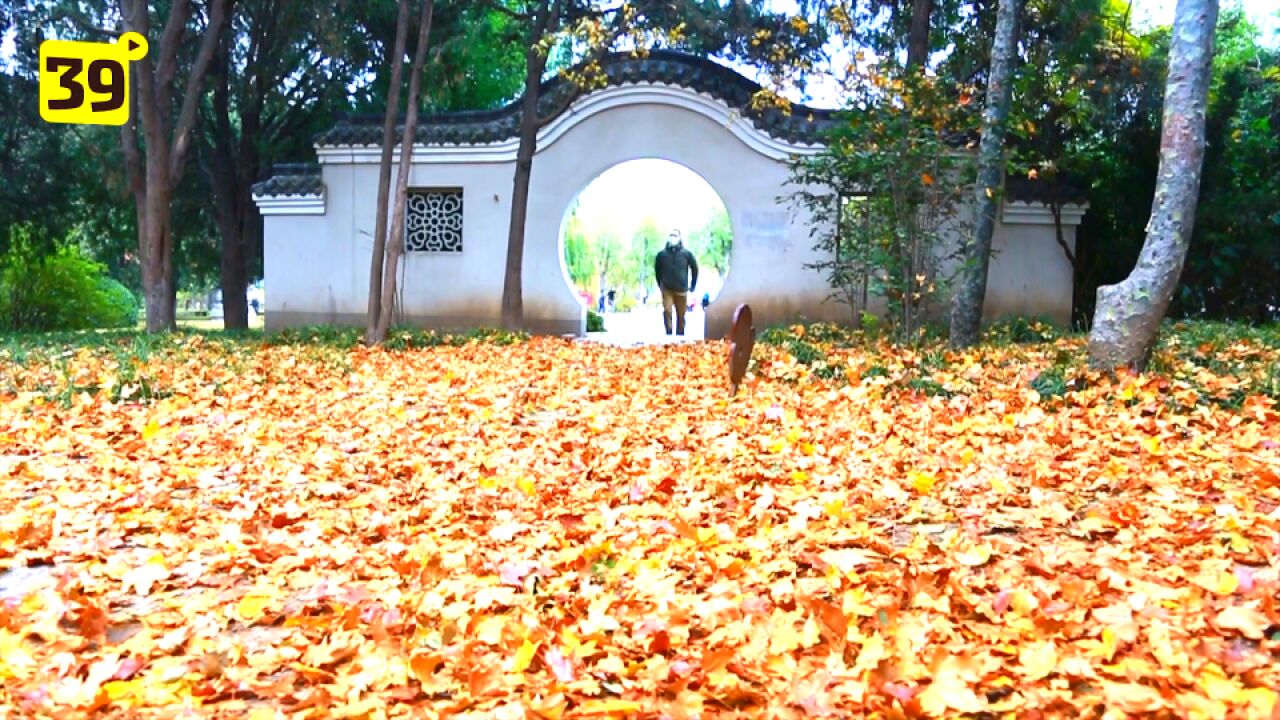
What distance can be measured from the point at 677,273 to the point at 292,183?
16.5 feet

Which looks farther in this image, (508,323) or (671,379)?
(508,323)

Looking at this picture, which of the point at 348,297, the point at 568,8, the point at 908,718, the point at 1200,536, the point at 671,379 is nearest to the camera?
the point at 908,718

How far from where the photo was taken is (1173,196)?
17.8ft

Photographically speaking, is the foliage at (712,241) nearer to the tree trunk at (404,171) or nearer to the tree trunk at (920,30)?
the tree trunk at (920,30)

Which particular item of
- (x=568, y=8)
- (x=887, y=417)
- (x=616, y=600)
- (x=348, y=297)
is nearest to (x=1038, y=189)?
(x=568, y=8)

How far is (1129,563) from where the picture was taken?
267cm

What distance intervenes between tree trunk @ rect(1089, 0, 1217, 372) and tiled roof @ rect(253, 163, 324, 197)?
10.2 meters

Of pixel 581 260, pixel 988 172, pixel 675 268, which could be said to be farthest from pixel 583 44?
pixel 581 260

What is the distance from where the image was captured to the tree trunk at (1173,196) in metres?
5.37

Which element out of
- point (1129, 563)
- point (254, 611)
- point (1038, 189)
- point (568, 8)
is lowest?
point (254, 611)

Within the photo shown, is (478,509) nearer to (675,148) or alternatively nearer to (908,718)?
(908,718)

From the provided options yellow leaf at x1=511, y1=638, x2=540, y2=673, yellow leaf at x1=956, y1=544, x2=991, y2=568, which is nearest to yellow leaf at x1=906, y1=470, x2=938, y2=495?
yellow leaf at x1=956, y1=544, x2=991, y2=568

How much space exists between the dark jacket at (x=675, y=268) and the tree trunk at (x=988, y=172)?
4743 millimetres

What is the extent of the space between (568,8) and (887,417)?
7.88 m
